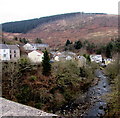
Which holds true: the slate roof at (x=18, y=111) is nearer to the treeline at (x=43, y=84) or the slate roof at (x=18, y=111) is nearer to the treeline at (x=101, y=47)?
the treeline at (x=43, y=84)

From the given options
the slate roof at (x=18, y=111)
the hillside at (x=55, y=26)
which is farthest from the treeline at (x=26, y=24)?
the slate roof at (x=18, y=111)

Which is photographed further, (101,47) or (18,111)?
(101,47)

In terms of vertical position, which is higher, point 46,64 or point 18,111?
point 46,64

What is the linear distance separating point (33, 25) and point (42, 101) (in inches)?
4289

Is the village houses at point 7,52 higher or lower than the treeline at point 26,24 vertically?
lower

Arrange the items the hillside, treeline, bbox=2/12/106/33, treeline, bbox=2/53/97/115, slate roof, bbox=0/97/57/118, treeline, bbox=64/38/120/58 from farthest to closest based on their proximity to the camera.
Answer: treeline, bbox=2/12/106/33, the hillside, treeline, bbox=64/38/120/58, treeline, bbox=2/53/97/115, slate roof, bbox=0/97/57/118

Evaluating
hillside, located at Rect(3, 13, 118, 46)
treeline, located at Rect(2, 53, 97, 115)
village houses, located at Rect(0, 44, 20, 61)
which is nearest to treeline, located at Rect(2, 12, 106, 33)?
hillside, located at Rect(3, 13, 118, 46)

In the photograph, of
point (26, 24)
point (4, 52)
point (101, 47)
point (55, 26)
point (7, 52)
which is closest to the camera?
point (4, 52)

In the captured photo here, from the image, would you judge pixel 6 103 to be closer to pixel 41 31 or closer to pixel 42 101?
pixel 42 101

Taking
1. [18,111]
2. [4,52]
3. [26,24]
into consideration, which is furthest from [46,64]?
[26,24]

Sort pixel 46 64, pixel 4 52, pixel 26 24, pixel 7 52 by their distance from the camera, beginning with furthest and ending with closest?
pixel 26 24 < pixel 7 52 < pixel 4 52 < pixel 46 64

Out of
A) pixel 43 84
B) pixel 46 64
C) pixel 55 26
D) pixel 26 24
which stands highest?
pixel 26 24

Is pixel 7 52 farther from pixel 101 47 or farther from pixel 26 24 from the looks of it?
pixel 26 24

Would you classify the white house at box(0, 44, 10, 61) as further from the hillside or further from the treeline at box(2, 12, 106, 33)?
the treeline at box(2, 12, 106, 33)
